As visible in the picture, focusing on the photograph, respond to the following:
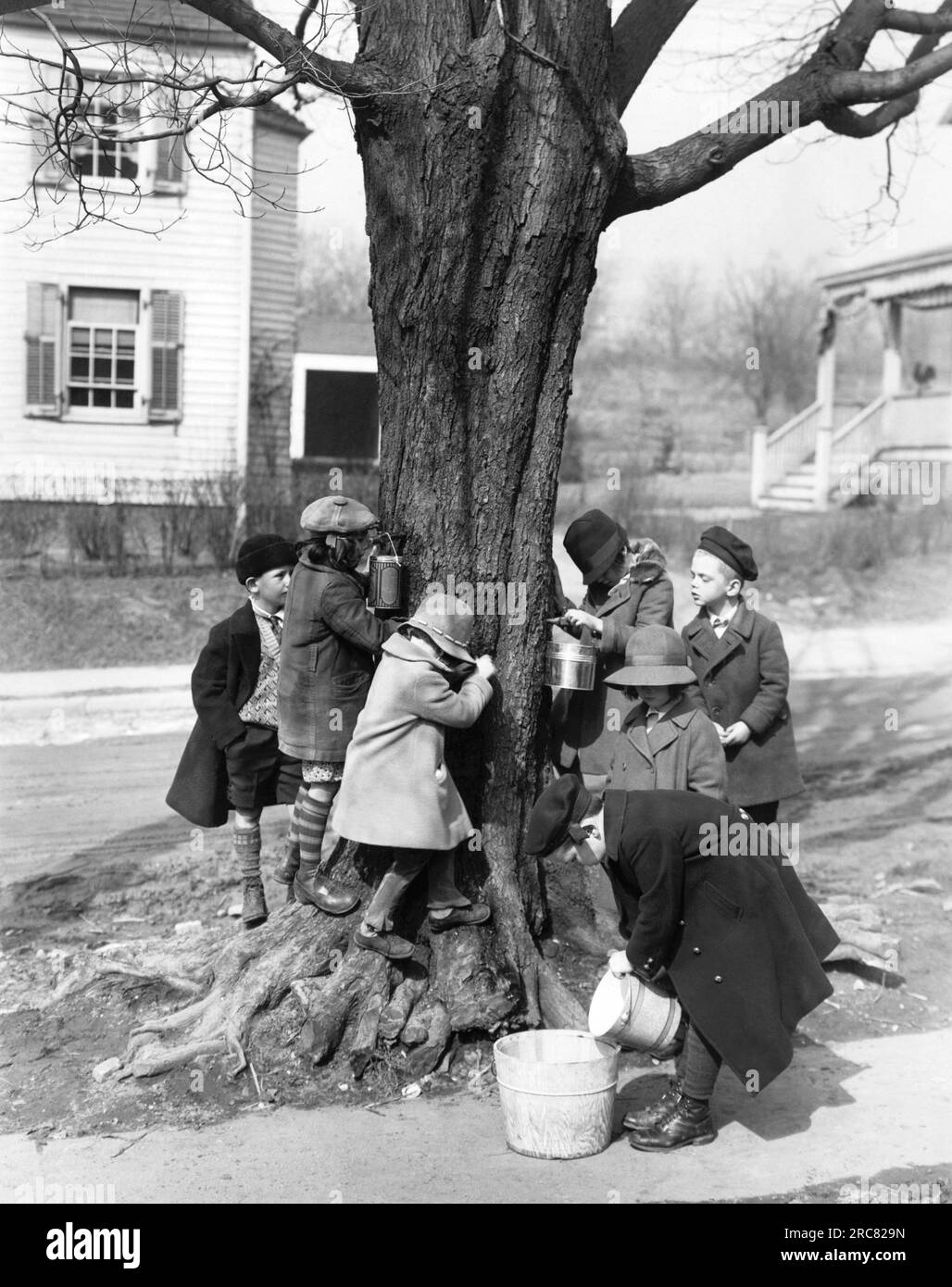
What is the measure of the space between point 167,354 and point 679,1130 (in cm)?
1729

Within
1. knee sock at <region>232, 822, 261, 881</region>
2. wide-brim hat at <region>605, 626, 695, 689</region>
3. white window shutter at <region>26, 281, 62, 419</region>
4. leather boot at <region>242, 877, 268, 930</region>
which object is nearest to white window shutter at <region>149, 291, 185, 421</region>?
white window shutter at <region>26, 281, 62, 419</region>

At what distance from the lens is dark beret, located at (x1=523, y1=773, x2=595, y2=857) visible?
425 cm

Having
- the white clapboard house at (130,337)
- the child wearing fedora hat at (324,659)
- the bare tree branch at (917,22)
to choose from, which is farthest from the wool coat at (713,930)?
the white clapboard house at (130,337)

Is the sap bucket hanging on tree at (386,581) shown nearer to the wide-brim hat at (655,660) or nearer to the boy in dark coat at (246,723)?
the boy in dark coat at (246,723)

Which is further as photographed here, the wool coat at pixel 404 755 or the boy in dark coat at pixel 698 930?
the wool coat at pixel 404 755

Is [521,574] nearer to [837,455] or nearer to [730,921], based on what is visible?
[730,921]

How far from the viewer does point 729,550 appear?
225 inches

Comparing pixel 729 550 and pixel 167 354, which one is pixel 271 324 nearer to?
pixel 167 354

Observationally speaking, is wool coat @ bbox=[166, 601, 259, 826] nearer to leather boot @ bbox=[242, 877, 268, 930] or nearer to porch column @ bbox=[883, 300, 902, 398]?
leather boot @ bbox=[242, 877, 268, 930]

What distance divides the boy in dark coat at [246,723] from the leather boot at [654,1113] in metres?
2.01

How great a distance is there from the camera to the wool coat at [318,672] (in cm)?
545

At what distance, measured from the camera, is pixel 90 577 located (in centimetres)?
1575

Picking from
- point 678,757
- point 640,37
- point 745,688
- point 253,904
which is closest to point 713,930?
point 678,757

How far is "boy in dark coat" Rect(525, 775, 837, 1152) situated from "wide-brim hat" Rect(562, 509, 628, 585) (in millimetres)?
1627
